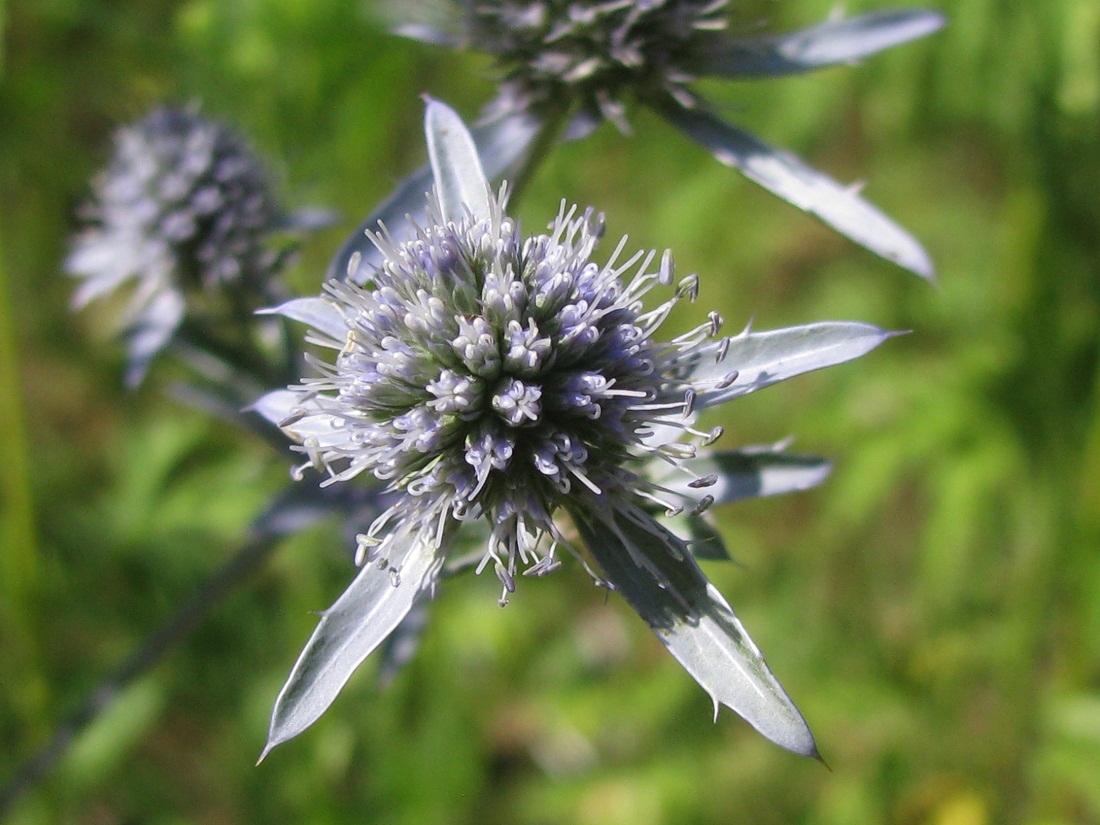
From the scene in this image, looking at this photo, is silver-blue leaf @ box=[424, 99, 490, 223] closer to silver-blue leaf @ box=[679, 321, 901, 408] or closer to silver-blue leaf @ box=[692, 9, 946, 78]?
silver-blue leaf @ box=[679, 321, 901, 408]

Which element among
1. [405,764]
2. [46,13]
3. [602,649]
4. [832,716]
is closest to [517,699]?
[602,649]

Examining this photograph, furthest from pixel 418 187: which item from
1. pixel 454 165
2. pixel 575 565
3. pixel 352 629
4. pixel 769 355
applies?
pixel 575 565

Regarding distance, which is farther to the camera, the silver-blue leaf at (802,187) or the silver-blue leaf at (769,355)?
the silver-blue leaf at (802,187)

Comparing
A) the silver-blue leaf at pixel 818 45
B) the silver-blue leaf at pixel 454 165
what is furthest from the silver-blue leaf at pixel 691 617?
the silver-blue leaf at pixel 818 45

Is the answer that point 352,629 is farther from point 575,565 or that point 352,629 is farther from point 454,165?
point 575,565

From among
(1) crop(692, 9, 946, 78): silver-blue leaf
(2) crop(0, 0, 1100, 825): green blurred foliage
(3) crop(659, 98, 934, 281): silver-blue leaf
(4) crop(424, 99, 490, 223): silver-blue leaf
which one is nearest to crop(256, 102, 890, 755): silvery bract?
(4) crop(424, 99, 490, 223): silver-blue leaf

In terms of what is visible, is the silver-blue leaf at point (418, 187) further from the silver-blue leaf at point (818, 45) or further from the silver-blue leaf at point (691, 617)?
the silver-blue leaf at point (691, 617)
